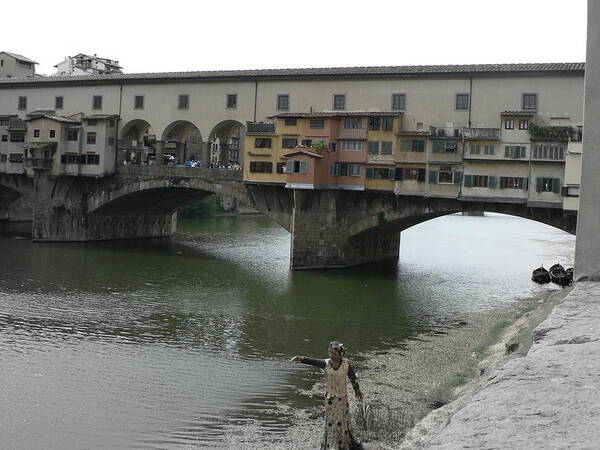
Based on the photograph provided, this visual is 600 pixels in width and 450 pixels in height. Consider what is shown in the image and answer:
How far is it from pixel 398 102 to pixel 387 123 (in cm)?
142

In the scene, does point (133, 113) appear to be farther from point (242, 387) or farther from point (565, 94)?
point (242, 387)

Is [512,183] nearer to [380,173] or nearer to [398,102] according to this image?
[380,173]

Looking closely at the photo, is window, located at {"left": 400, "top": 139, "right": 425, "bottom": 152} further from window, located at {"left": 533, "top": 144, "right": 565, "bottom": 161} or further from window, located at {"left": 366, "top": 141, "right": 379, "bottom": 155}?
window, located at {"left": 533, "top": 144, "right": 565, "bottom": 161}

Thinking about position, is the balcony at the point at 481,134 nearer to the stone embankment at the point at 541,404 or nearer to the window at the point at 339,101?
the window at the point at 339,101

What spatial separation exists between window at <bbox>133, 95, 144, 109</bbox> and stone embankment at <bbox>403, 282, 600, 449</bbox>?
131 feet

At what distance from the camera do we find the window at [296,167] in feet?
127

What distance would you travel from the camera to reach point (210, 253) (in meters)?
47.5

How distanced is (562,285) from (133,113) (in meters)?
29.6

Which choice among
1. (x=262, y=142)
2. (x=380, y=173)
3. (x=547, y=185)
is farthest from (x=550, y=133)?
(x=262, y=142)

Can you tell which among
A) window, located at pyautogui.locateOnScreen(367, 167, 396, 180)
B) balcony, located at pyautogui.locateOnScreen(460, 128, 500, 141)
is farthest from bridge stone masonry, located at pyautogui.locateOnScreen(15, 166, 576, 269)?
balcony, located at pyautogui.locateOnScreen(460, 128, 500, 141)

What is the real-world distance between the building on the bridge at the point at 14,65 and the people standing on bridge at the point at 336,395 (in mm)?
63999

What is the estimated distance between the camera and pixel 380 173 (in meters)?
38.8

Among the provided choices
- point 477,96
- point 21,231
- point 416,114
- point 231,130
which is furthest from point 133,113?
point 477,96

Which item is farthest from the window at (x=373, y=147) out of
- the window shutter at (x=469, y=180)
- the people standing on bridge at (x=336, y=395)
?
the people standing on bridge at (x=336, y=395)
